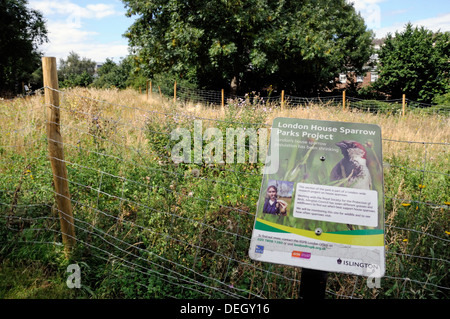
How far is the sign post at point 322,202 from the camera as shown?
75.0 inches

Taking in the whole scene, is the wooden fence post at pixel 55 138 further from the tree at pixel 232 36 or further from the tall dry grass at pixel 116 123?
the tree at pixel 232 36

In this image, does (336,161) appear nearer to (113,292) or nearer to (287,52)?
(113,292)

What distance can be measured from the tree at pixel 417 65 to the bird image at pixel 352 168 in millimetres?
24501

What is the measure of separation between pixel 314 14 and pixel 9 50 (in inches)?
928

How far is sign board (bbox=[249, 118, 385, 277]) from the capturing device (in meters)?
1.91

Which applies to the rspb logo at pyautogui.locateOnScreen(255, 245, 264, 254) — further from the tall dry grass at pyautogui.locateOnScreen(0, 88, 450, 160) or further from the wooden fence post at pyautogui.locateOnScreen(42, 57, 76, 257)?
the tall dry grass at pyautogui.locateOnScreen(0, 88, 450, 160)

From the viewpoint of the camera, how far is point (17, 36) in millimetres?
28156

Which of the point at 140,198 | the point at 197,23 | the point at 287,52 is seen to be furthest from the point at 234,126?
the point at 287,52

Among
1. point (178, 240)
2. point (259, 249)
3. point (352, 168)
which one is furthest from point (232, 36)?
point (259, 249)

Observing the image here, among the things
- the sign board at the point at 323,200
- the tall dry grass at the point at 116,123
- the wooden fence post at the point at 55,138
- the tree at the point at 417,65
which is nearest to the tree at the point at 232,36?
the tree at the point at 417,65

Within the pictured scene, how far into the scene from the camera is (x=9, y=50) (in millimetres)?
28250

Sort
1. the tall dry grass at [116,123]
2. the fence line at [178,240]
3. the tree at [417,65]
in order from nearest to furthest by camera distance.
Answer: the fence line at [178,240], the tall dry grass at [116,123], the tree at [417,65]

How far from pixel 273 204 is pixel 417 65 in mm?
25359

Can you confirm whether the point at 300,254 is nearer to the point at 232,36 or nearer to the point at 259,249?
the point at 259,249
